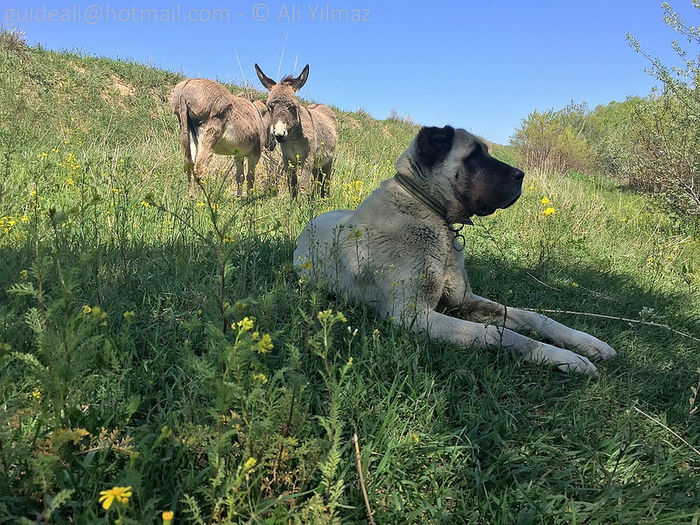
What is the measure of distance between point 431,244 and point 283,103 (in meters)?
5.66

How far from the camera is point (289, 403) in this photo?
1.45 meters

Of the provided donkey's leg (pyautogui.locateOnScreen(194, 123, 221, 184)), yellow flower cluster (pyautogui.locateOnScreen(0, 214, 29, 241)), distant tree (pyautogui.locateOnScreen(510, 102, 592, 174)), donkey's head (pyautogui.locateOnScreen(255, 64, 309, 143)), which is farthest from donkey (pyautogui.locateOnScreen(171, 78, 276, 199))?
distant tree (pyautogui.locateOnScreen(510, 102, 592, 174))

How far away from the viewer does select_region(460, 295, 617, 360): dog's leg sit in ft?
9.11

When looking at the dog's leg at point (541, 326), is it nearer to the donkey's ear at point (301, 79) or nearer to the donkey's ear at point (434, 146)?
the donkey's ear at point (434, 146)

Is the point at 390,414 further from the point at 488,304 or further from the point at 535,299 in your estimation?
the point at 535,299

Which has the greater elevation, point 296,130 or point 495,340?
point 296,130

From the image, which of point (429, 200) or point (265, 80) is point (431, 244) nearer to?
point (429, 200)

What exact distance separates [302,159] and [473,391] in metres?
6.82

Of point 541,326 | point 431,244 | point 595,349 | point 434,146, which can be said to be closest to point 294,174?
point 434,146

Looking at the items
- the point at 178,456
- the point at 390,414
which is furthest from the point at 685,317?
the point at 178,456

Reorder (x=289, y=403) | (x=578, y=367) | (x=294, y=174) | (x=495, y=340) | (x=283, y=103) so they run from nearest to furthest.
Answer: (x=289, y=403) → (x=578, y=367) → (x=495, y=340) → (x=283, y=103) → (x=294, y=174)

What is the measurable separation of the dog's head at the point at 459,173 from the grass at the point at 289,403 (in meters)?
1.01

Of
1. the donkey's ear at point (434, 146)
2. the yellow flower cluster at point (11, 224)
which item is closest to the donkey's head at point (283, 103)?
the yellow flower cluster at point (11, 224)

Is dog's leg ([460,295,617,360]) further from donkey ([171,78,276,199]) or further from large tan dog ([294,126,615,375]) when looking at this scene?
donkey ([171,78,276,199])
